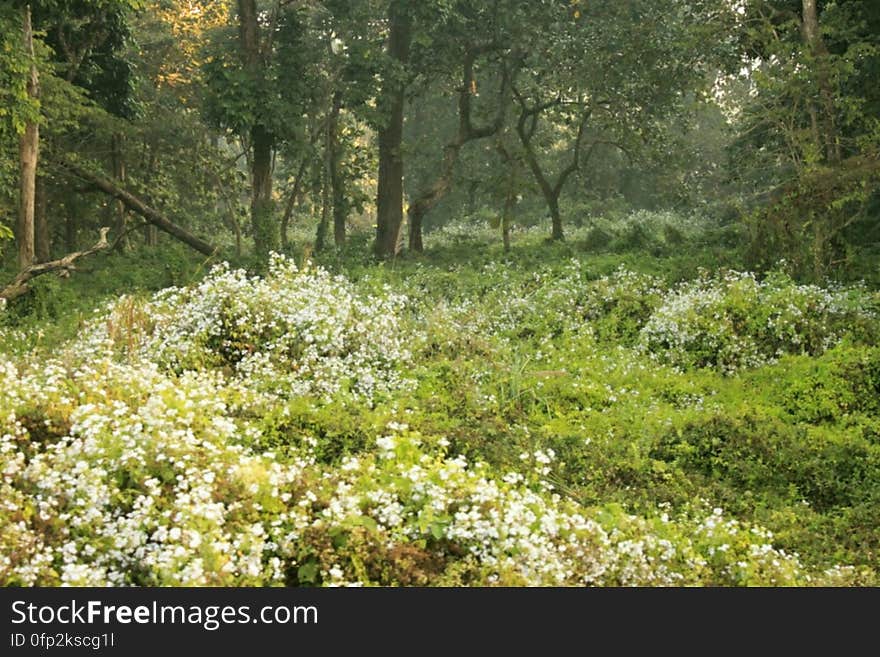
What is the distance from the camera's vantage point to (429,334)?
14609mm

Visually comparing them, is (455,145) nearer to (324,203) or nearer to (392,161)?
(392,161)

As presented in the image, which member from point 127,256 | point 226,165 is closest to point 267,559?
point 127,256

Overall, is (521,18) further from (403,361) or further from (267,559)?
(267,559)

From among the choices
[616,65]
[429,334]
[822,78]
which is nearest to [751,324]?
[429,334]

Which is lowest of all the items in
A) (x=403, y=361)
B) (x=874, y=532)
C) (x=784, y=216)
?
(x=874, y=532)

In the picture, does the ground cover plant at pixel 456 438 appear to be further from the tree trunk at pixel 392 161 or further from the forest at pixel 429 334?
the tree trunk at pixel 392 161

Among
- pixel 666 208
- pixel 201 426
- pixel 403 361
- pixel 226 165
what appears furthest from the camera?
pixel 666 208

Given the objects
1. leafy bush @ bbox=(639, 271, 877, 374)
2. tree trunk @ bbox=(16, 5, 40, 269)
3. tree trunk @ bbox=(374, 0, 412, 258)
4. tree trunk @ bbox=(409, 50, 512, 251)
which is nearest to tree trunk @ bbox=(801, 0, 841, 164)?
leafy bush @ bbox=(639, 271, 877, 374)

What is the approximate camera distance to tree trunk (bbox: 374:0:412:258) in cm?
2712

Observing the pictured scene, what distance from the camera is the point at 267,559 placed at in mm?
6652

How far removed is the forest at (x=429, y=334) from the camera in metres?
6.80

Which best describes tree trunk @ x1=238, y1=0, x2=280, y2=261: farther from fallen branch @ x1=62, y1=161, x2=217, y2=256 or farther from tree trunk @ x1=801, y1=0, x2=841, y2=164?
tree trunk @ x1=801, y1=0, x2=841, y2=164

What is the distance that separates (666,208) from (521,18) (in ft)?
70.3

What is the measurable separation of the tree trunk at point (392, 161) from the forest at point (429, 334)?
0.09 meters
